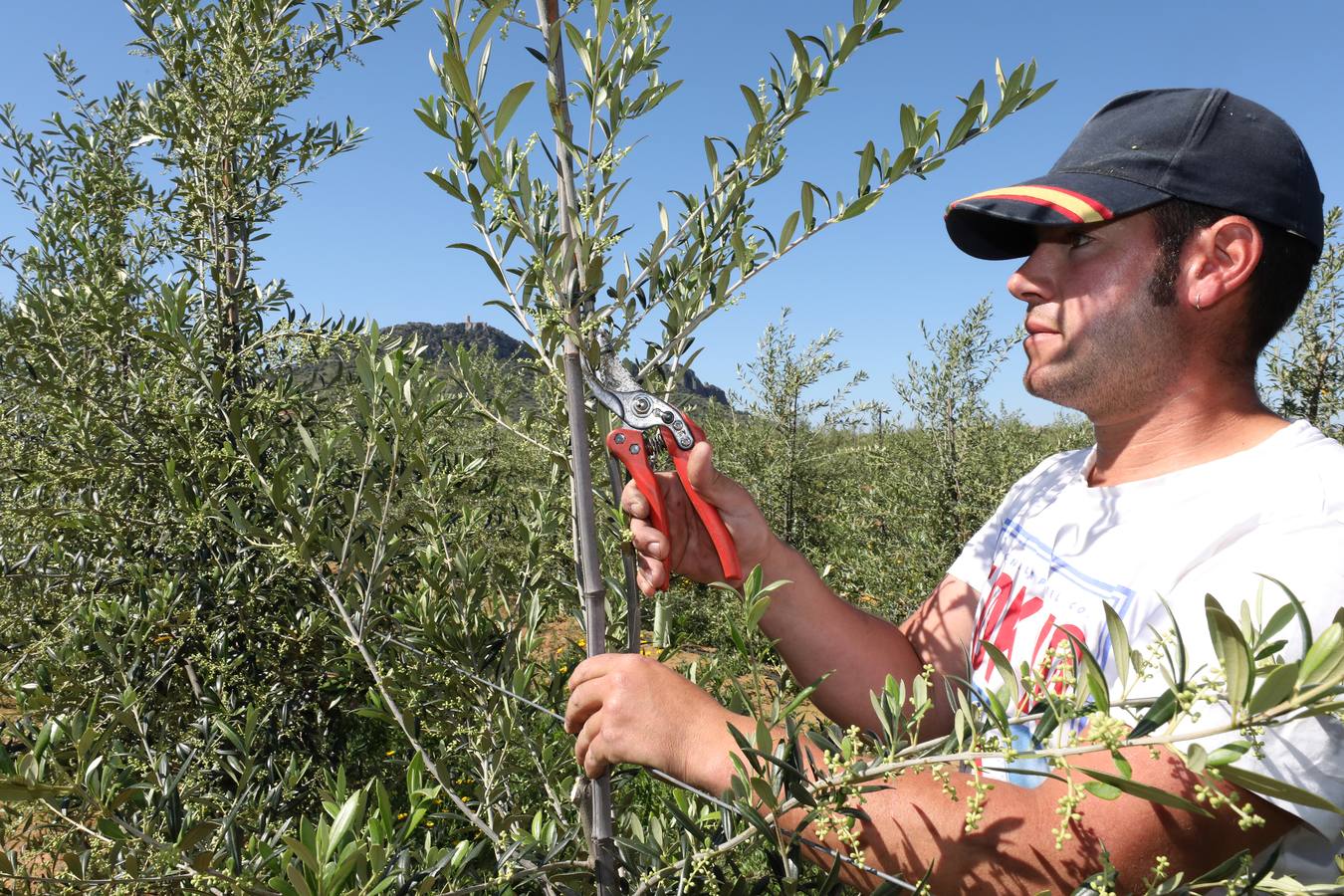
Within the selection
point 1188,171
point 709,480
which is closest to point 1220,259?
point 1188,171

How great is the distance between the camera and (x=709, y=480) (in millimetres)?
1849

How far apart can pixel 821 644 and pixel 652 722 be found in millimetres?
835

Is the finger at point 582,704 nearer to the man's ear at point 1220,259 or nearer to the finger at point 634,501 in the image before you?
the finger at point 634,501

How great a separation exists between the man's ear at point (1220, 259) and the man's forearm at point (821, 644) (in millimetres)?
1116

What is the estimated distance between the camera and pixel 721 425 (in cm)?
948

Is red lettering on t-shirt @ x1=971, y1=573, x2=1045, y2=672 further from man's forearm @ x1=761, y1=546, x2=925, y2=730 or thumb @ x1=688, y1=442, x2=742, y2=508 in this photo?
thumb @ x1=688, y1=442, x2=742, y2=508

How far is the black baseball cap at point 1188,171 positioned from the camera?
1.72 meters

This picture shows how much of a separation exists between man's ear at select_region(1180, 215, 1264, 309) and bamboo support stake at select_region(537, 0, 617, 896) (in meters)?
1.39

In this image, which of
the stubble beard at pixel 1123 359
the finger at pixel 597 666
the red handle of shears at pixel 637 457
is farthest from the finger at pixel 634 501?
the stubble beard at pixel 1123 359

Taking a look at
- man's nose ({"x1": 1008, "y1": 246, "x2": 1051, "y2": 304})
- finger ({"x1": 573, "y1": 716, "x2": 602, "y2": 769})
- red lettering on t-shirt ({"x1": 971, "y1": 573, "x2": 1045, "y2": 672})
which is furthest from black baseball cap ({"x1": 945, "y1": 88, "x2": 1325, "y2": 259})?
finger ({"x1": 573, "y1": 716, "x2": 602, "y2": 769})

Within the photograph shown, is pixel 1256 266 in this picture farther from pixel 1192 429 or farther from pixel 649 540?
pixel 649 540

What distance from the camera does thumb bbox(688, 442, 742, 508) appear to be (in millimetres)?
1753

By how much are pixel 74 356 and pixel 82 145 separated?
44.3 inches

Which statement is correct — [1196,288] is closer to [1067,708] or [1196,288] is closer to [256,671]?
[1067,708]
